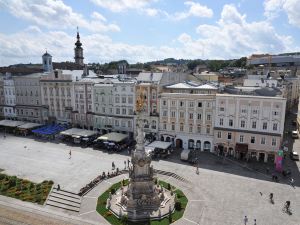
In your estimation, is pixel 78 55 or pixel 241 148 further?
pixel 78 55

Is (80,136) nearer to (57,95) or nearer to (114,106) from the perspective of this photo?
(114,106)

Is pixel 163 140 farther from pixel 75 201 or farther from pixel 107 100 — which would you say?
pixel 75 201

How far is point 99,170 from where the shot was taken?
51781 millimetres

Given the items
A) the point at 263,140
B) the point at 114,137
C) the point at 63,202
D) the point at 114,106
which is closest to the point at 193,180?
the point at 263,140

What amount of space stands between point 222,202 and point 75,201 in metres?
21.4

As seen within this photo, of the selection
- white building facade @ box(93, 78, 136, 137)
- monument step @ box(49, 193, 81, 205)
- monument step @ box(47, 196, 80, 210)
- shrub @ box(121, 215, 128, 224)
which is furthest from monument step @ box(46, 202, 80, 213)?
white building facade @ box(93, 78, 136, 137)

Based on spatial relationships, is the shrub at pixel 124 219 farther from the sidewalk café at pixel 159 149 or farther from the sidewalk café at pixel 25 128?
the sidewalk café at pixel 25 128

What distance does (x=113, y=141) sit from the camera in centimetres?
6366

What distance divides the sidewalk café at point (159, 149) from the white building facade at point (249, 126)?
1079 cm

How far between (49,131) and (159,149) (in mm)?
31941

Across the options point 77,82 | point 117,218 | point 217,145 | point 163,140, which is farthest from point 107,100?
point 117,218

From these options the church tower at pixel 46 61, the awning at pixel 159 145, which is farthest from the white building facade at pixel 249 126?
the church tower at pixel 46 61

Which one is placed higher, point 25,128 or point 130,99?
point 130,99

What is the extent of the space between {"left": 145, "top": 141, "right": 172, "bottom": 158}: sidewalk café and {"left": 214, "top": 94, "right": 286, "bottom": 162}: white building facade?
10791 millimetres
